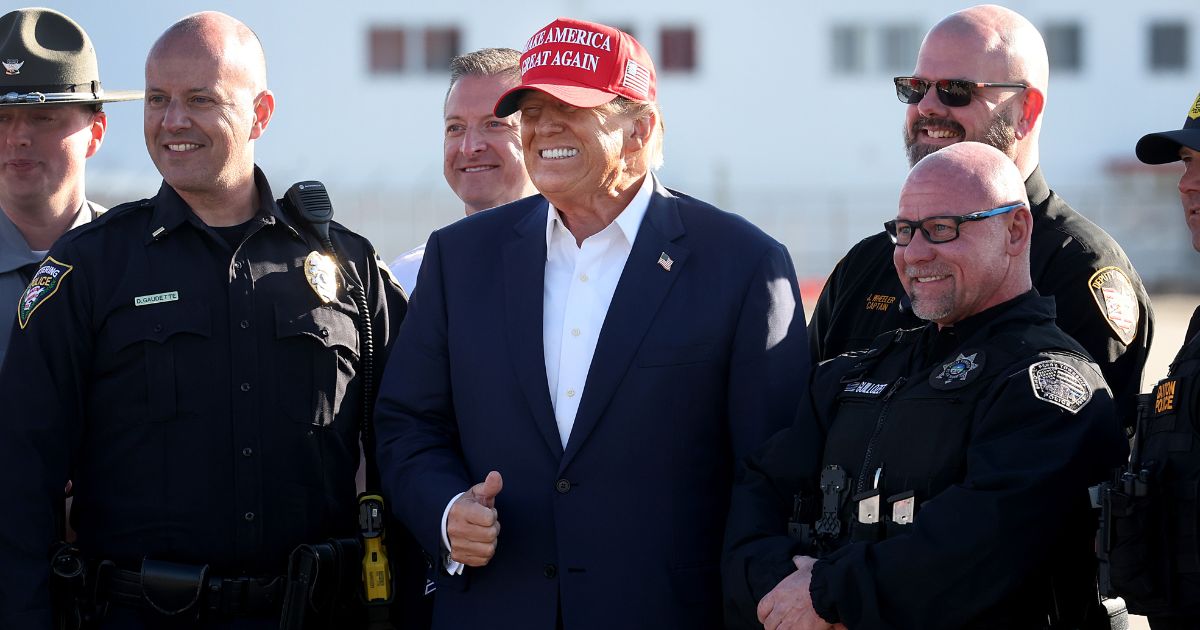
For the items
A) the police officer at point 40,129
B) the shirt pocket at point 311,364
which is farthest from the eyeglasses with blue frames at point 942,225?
the police officer at point 40,129

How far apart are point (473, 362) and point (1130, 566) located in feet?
5.73

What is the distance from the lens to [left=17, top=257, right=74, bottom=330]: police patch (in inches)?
155

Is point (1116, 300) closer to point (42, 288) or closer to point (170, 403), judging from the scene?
point (170, 403)

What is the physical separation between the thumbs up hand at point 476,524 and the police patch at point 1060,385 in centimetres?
131

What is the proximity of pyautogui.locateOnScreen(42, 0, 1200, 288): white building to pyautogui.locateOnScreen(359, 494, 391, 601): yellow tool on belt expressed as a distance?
19645mm

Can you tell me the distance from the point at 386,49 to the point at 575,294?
2211cm

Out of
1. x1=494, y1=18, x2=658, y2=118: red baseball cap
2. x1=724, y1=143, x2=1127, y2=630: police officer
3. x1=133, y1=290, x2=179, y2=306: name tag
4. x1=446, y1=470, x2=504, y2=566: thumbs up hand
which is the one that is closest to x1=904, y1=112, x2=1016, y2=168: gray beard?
x1=724, y1=143, x2=1127, y2=630: police officer

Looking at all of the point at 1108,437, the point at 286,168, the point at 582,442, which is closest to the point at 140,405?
the point at 582,442

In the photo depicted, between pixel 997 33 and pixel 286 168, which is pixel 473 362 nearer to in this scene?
pixel 997 33

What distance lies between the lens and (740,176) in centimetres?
2559

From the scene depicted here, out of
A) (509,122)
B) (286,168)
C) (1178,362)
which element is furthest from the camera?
(286,168)

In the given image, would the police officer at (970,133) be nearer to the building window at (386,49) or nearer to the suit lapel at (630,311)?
the suit lapel at (630,311)

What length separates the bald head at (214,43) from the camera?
4.14 metres

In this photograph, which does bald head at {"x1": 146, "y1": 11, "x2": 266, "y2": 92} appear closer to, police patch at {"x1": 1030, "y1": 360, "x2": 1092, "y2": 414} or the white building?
police patch at {"x1": 1030, "y1": 360, "x2": 1092, "y2": 414}
